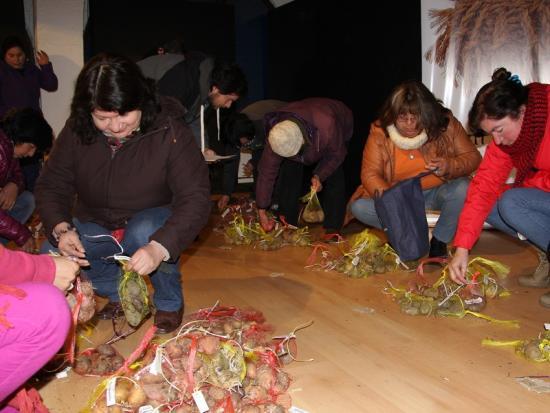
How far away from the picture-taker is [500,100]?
2.29m

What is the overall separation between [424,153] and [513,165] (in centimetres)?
72

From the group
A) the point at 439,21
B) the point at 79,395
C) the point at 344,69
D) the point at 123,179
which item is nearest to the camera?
the point at 79,395

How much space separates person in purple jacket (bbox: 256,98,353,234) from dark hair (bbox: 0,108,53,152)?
1419 mm

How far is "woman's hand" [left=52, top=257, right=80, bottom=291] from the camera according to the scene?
1.55m

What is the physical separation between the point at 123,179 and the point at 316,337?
1.05m

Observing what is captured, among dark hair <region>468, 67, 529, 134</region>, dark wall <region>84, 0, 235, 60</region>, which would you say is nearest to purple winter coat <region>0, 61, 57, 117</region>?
dark wall <region>84, 0, 235, 60</region>

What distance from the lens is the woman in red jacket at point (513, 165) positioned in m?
2.32

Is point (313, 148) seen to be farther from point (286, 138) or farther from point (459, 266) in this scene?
point (459, 266)

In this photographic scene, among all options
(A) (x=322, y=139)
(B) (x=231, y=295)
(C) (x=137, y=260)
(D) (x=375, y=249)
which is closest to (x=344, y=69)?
(A) (x=322, y=139)

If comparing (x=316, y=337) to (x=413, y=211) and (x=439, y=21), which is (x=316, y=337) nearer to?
(x=413, y=211)

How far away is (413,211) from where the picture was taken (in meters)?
3.06

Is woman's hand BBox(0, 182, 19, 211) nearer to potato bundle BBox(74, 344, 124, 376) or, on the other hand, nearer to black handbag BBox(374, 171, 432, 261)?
potato bundle BBox(74, 344, 124, 376)

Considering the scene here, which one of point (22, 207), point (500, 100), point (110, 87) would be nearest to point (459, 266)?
point (500, 100)

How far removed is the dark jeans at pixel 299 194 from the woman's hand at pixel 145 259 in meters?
2.28
